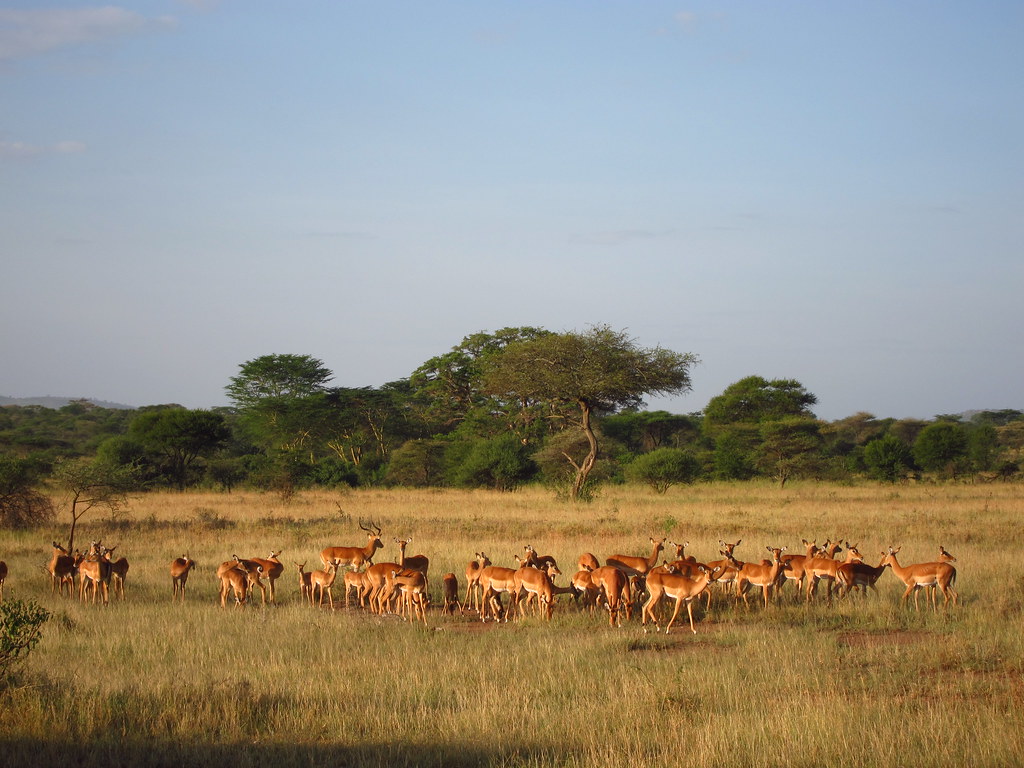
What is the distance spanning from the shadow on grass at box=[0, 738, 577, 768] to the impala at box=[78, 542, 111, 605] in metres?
6.64

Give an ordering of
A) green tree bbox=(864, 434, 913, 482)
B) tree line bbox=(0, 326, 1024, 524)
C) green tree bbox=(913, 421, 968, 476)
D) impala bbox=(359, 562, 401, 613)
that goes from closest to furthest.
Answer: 1. impala bbox=(359, 562, 401, 613)
2. tree line bbox=(0, 326, 1024, 524)
3. green tree bbox=(864, 434, 913, 482)
4. green tree bbox=(913, 421, 968, 476)

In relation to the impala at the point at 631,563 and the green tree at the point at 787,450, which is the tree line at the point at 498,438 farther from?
the impala at the point at 631,563

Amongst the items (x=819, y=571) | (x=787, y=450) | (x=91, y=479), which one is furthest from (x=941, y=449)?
(x=91, y=479)

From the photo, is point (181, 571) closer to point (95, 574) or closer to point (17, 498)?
point (95, 574)

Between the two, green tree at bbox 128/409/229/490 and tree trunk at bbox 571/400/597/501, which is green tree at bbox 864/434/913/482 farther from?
green tree at bbox 128/409/229/490

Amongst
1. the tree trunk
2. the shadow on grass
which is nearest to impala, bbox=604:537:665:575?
the shadow on grass

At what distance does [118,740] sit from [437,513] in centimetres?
2178

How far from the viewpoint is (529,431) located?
52750 mm

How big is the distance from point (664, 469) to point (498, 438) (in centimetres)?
930

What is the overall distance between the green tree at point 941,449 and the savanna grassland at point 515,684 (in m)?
30.8

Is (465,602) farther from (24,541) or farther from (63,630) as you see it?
(24,541)

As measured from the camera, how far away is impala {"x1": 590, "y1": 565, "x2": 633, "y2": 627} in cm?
1170

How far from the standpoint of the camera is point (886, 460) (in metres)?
42.4

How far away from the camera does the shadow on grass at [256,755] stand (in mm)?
6207
